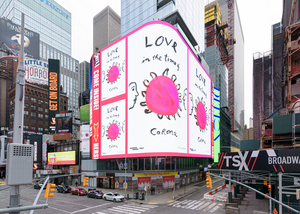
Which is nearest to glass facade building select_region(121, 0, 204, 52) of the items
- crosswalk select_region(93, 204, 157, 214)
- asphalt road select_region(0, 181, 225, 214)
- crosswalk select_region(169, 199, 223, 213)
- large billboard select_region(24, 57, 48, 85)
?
large billboard select_region(24, 57, 48, 85)

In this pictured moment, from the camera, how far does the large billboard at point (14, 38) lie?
12150cm

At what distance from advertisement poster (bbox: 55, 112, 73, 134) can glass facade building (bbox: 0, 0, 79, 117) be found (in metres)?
119

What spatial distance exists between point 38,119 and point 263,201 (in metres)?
97.9

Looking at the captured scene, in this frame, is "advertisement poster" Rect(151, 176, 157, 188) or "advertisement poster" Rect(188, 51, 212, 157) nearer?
"advertisement poster" Rect(151, 176, 157, 188)

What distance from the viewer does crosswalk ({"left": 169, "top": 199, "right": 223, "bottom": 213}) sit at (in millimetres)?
28141

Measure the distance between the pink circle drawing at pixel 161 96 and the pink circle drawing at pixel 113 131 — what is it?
874 cm

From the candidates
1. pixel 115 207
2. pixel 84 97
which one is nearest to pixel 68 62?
pixel 84 97

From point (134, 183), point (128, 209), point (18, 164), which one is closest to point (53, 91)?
point (134, 183)

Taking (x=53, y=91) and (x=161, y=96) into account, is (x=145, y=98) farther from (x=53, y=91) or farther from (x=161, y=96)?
(x=53, y=91)

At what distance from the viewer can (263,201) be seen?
33.0 meters

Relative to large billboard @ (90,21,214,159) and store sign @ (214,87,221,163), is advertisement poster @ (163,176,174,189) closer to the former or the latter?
A: large billboard @ (90,21,214,159)

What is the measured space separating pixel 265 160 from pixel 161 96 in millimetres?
22981

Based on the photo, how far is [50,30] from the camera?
182m

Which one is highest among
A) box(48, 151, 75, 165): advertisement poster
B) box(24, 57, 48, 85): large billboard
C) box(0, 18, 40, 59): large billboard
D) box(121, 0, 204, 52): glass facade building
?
box(0, 18, 40, 59): large billboard
